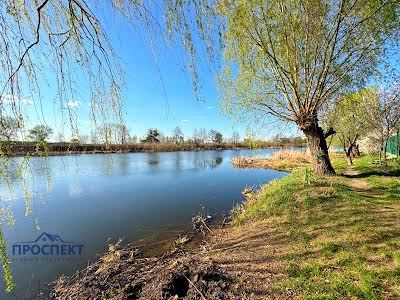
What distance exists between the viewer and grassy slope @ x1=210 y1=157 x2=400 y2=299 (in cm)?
379

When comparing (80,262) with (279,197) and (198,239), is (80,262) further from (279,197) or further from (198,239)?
(279,197)

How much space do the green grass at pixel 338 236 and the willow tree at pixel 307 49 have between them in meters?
3.40

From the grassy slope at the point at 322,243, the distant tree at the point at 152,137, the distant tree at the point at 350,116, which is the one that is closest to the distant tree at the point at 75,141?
the grassy slope at the point at 322,243

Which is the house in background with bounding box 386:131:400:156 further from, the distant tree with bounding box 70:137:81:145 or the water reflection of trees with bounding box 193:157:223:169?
the distant tree with bounding box 70:137:81:145

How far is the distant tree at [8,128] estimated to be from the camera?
79.2 inches

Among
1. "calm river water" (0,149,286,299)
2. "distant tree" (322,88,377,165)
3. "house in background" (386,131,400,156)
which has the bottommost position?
"calm river water" (0,149,286,299)

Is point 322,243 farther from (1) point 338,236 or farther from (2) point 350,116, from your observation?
(2) point 350,116

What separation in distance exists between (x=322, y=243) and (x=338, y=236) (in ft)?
1.86

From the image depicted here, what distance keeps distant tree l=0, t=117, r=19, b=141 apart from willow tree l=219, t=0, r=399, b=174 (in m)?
8.54

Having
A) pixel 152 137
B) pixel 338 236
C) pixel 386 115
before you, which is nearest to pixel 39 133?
pixel 338 236

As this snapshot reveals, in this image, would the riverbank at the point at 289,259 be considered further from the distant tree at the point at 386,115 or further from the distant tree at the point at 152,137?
the distant tree at the point at 152,137

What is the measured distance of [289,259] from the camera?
4.81 metres

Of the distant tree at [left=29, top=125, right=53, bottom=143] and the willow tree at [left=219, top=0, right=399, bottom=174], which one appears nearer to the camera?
the distant tree at [left=29, top=125, right=53, bottom=143]

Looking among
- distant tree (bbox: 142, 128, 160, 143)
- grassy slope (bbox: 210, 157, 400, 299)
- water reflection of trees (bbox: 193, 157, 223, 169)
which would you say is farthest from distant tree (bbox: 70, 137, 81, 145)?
distant tree (bbox: 142, 128, 160, 143)
